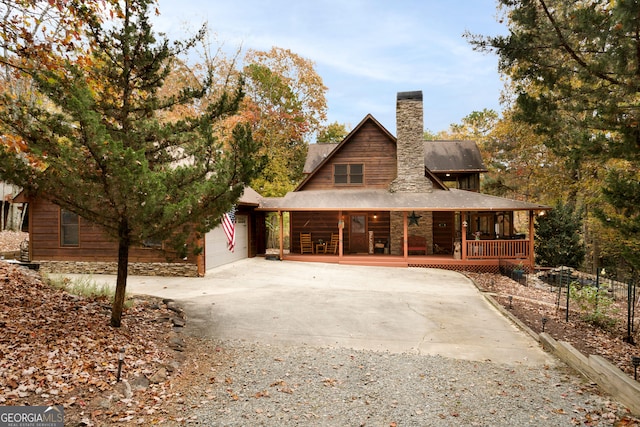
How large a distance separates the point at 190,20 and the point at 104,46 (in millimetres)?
20767

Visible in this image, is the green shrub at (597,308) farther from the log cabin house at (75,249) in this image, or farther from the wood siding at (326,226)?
the log cabin house at (75,249)

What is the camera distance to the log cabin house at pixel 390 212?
1619 cm

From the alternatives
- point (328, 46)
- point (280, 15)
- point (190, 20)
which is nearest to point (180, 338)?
point (190, 20)

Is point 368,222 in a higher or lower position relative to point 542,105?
lower

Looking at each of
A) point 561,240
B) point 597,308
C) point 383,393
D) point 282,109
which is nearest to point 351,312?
point 383,393

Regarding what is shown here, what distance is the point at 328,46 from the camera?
122688mm

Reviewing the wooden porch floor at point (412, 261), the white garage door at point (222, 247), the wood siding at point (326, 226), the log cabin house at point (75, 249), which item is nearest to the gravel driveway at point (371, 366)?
the log cabin house at point (75, 249)

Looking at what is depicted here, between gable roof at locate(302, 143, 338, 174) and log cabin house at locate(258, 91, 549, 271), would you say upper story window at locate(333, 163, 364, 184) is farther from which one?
gable roof at locate(302, 143, 338, 174)

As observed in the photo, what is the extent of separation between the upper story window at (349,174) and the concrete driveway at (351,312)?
676 centimetres

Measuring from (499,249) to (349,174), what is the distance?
8142 millimetres

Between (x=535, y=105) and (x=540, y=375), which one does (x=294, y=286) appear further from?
(x=535, y=105)

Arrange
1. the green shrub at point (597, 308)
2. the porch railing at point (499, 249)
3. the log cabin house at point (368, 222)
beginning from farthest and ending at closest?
the porch railing at point (499, 249) → the log cabin house at point (368, 222) → the green shrub at point (597, 308)

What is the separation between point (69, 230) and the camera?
1373cm

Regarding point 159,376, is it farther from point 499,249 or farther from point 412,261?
point 499,249
